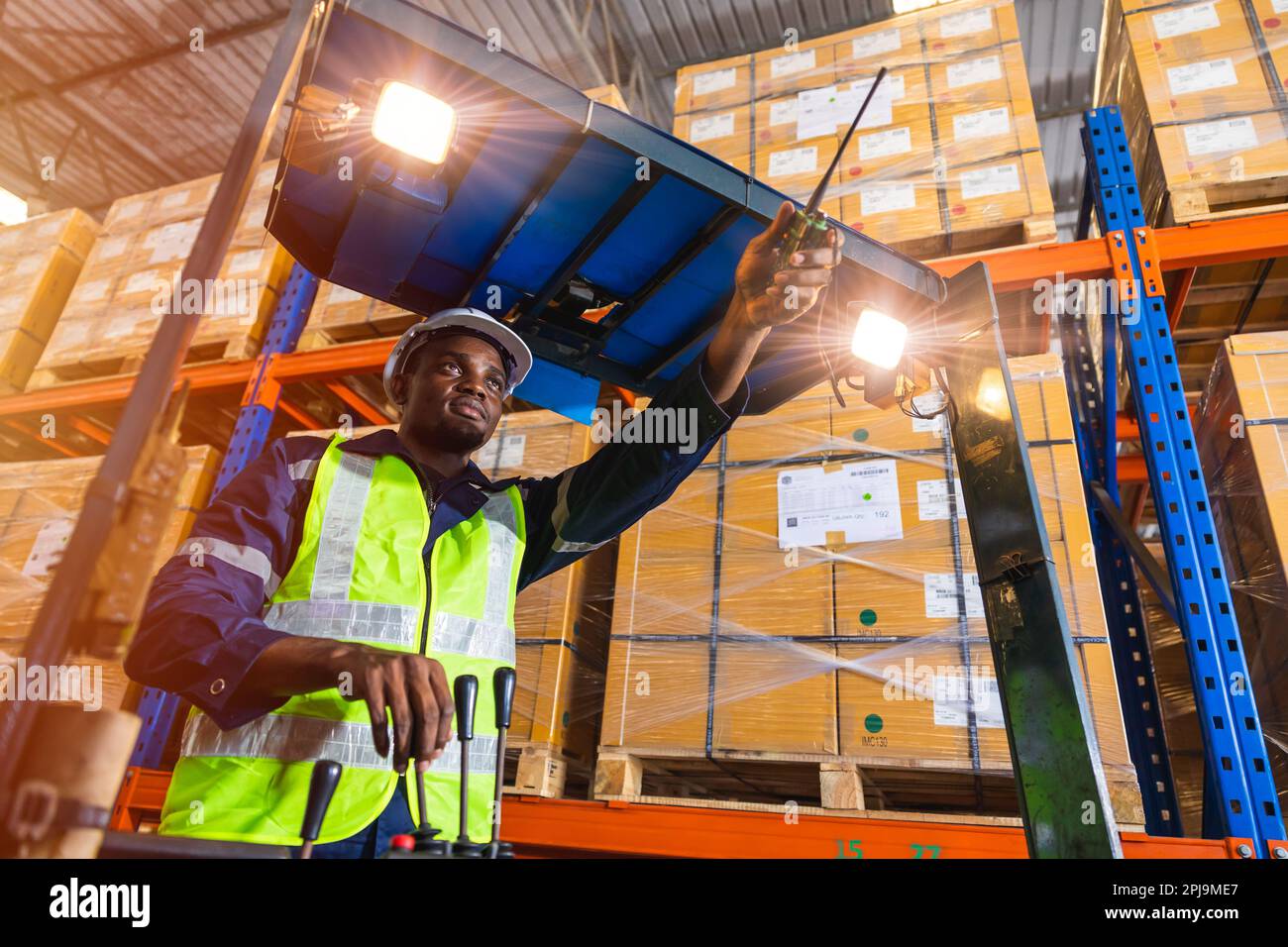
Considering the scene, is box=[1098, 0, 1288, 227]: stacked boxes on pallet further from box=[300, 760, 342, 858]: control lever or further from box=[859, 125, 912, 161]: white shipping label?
box=[300, 760, 342, 858]: control lever

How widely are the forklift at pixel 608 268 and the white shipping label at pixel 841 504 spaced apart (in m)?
1.01

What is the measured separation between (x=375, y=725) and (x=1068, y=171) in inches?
345

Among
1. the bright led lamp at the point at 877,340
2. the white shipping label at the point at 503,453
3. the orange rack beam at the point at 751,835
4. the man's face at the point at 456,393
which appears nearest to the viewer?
the bright led lamp at the point at 877,340

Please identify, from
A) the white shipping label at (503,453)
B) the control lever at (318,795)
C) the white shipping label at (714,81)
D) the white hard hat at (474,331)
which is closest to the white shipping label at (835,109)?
the white shipping label at (714,81)

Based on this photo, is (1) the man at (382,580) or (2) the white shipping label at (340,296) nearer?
(1) the man at (382,580)

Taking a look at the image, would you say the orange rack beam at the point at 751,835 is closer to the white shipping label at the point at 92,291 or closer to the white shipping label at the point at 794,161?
the white shipping label at the point at 794,161

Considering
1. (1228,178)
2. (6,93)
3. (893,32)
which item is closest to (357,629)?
(1228,178)

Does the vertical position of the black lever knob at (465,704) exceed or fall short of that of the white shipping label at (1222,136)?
it falls short

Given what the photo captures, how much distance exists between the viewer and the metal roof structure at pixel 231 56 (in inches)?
243

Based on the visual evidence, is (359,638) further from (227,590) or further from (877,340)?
(877,340)

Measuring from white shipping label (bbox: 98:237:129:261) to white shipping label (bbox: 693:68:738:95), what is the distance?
3.51 m

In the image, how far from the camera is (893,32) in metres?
3.67

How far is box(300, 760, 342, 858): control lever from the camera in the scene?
0.70 metres

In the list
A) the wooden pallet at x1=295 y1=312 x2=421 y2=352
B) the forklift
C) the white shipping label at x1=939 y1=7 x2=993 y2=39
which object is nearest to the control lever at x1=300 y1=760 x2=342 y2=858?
the forklift
